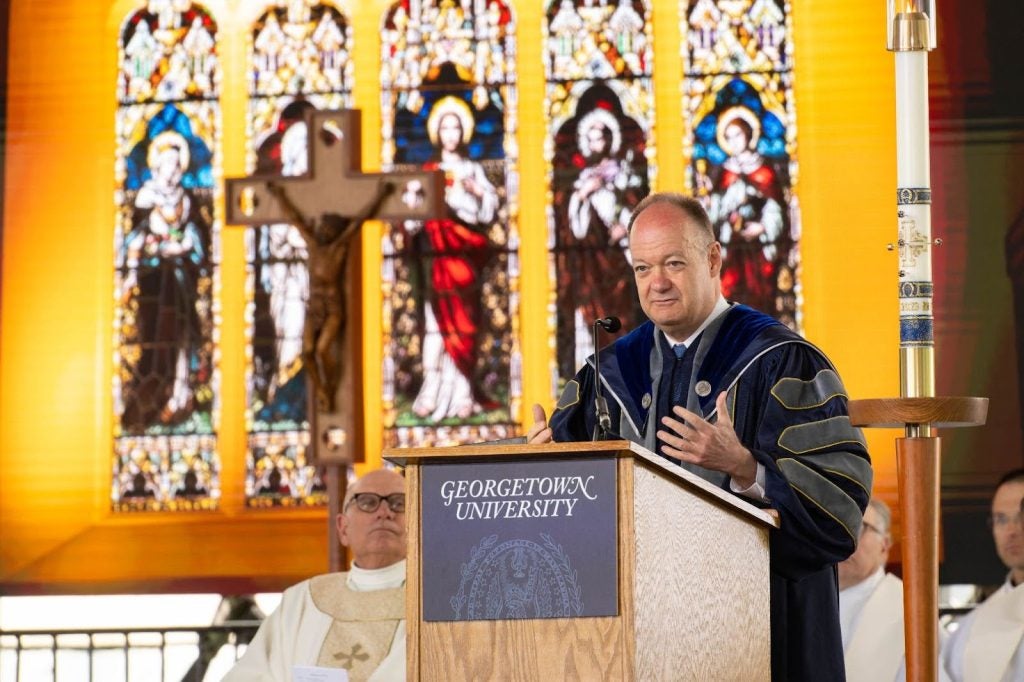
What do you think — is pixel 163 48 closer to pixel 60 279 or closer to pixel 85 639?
pixel 60 279

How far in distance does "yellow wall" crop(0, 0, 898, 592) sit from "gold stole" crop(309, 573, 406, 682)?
9.76ft

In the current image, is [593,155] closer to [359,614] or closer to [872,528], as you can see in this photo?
[872,528]

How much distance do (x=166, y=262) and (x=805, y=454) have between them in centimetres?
691

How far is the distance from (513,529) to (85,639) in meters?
6.80

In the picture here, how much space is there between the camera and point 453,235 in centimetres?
984

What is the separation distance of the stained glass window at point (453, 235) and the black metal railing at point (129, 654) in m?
1.48

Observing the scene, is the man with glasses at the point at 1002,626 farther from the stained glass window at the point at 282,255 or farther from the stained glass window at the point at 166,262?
the stained glass window at the point at 166,262

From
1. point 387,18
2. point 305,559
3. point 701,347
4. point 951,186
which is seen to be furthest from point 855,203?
point 701,347

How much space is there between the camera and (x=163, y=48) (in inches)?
400

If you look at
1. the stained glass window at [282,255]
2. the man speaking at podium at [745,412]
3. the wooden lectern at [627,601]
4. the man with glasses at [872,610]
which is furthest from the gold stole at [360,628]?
the wooden lectern at [627,601]

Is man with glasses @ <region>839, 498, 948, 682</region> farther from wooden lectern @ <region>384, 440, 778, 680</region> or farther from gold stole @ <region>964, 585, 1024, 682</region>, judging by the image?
wooden lectern @ <region>384, 440, 778, 680</region>

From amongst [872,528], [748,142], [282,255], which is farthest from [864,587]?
[282,255]

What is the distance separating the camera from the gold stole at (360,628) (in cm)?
621

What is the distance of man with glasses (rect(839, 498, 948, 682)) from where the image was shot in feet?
20.9
